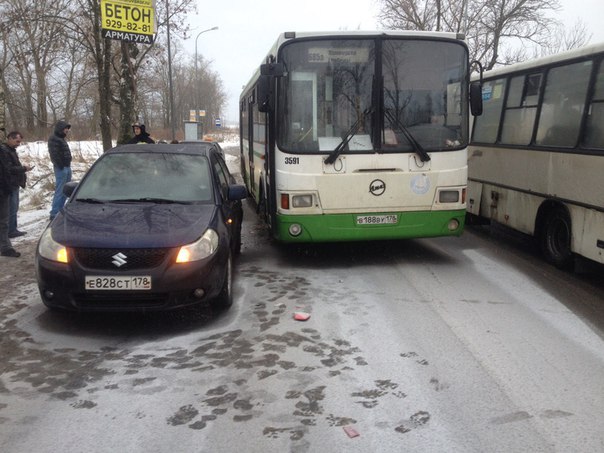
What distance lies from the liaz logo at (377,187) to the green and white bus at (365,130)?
13 millimetres

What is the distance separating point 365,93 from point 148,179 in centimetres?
291

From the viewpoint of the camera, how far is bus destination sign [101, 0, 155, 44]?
37.9ft

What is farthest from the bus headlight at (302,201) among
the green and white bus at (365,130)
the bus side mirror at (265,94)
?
the bus side mirror at (265,94)

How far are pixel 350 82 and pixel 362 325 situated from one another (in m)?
3.37

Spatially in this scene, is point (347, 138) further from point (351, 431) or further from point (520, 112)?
point (351, 431)

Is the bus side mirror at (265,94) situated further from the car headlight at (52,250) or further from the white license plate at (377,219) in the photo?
the car headlight at (52,250)

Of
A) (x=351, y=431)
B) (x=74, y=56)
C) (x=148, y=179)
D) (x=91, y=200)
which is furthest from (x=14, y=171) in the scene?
(x=74, y=56)

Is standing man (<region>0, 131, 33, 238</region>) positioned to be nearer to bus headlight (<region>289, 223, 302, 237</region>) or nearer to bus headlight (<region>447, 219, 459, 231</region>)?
bus headlight (<region>289, 223, 302, 237</region>)

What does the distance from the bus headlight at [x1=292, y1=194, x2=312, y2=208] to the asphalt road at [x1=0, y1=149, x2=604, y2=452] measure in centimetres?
99

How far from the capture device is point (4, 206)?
25.6 ft

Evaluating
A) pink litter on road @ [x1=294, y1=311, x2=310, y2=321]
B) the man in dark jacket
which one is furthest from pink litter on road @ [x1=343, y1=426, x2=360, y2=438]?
the man in dark jacket

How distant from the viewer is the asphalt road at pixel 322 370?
3312 millimetres

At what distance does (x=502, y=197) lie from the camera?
885 cm

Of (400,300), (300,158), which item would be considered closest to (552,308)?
(400,300)
